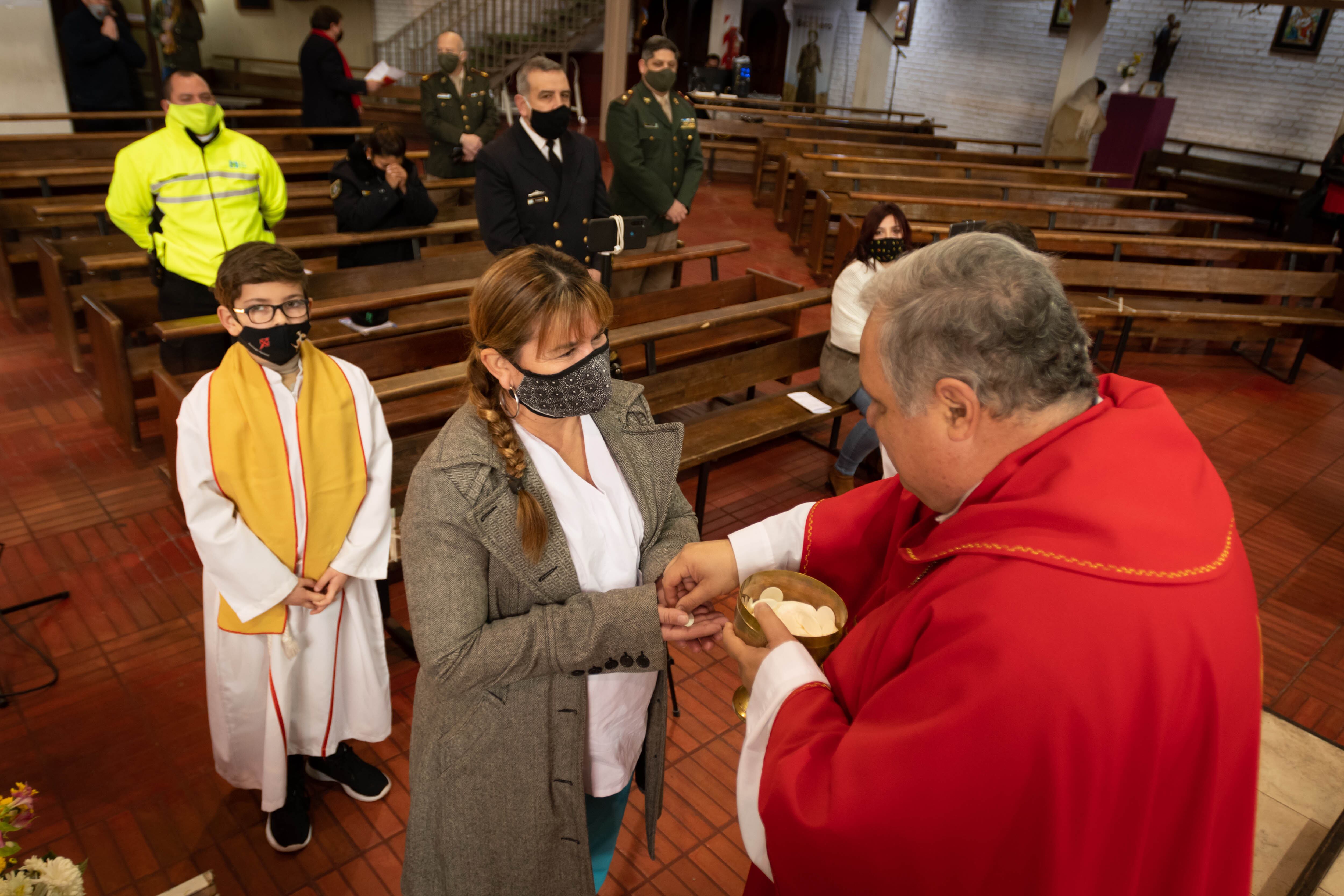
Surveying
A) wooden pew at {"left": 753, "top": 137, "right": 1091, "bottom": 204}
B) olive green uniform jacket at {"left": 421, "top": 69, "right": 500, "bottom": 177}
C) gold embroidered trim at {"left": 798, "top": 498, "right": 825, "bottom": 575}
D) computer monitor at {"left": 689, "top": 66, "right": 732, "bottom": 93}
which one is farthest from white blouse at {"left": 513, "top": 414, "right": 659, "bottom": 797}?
computer monitor at {"left": 689, "top": 66, "right": 732, "bottom": 93}

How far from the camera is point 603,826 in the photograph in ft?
6.38

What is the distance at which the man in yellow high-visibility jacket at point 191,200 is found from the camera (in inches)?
148

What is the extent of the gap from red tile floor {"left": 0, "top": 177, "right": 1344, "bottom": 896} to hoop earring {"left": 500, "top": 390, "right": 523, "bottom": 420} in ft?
3.52

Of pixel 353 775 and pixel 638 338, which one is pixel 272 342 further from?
pixel 638 338

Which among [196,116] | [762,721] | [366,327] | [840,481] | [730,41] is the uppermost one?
[730,41]

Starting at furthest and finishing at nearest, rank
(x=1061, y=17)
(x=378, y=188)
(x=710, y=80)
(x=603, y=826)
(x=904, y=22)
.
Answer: (x=904, y=22), (x=710, y=80), (x=1061, y=17), (x=378, y=188), (x=603, y=826)

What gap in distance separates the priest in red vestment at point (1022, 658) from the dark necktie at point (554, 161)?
3.73 meters

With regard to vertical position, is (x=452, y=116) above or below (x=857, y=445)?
above

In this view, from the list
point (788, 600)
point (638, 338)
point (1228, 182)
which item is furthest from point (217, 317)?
point (1228, 182)

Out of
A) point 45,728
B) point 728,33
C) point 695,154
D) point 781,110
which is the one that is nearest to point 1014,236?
point 695,154

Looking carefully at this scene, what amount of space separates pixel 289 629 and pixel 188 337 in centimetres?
229

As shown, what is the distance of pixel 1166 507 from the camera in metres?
0.95

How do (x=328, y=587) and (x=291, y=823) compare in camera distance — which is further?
(x=291, y=823)

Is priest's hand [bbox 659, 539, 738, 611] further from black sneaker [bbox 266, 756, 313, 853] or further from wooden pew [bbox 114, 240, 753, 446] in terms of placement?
wooden pew [bbox 114, 240, 753, 446]
